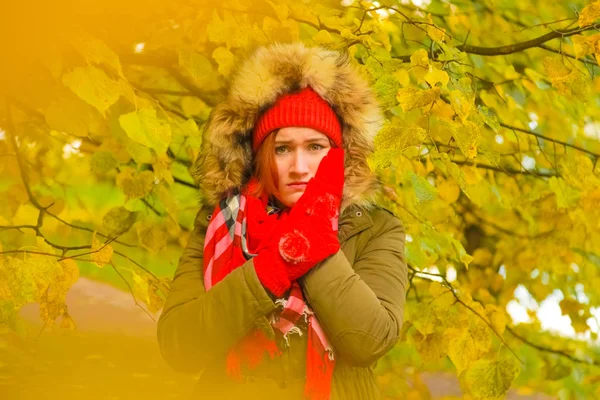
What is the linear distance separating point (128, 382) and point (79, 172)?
1.37m

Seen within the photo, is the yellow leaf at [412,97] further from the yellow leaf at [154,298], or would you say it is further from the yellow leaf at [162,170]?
the yellow leaf at [162,170]

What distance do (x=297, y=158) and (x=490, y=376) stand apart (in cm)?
129

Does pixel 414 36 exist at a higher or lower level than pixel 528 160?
higher

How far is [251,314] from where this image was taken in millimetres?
1912

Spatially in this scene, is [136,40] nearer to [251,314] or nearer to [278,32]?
[278,32]

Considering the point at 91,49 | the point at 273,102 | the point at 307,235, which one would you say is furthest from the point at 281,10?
the point at 307,235

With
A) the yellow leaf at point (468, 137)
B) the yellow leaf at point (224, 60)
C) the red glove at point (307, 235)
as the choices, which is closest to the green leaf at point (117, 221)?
the yellow leaf at point (224, 60)

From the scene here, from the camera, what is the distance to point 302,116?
6.98 feet

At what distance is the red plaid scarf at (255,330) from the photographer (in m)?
1.99

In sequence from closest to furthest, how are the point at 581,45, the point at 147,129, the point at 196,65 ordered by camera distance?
the point at 147,129, the point at 581,45, the point at 196,65

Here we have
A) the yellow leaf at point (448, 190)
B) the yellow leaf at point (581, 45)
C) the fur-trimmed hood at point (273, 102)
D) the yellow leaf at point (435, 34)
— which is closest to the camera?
the fur-trimmed hood at point (273, 102)

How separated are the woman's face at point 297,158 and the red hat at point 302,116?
19 mm

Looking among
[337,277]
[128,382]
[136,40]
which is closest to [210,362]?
[337,277]

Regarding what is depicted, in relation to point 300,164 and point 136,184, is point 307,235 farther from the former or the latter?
point 136,184
